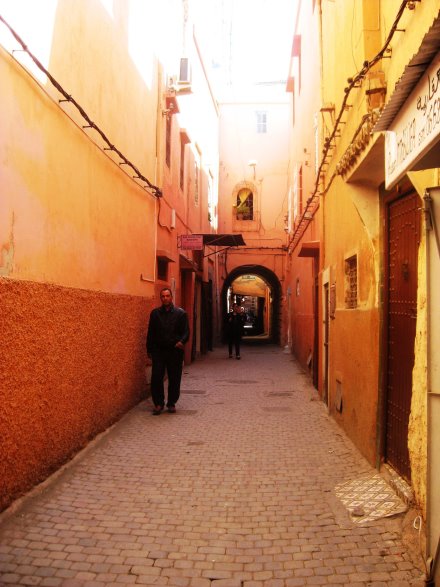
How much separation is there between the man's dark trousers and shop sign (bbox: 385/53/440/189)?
5111mm

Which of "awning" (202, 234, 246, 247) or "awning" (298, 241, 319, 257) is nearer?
"awning" (298, 241, 319, 257)

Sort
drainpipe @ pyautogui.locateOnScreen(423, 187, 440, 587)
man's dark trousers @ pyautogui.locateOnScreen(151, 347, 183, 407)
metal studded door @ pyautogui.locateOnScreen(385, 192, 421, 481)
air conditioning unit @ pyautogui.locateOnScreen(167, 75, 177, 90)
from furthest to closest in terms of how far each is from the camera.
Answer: air conditioning unit @ pyautogui.locateOnScreen(167, 75, 177, 90)
man's dark trousers @ pyautogui.locateOnScreen(151, 347, 183, 407)
metal studded door @ pyautogui.locateOnScreen(385, 192, 421, 481)
drainpipe @ pyautogui.locateOnScreen(423, 187, 440, 587)

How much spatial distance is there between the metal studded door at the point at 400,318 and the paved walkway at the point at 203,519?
62 cm

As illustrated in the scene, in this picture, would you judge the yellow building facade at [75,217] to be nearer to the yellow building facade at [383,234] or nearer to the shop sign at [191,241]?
the shop sign at [191,241]

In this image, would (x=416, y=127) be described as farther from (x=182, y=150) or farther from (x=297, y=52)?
(x=297, y=52)

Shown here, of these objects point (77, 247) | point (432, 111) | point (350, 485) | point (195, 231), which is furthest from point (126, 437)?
point (195, 231)

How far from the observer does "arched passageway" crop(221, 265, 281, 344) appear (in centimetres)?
2426

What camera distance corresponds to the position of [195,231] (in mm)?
15008

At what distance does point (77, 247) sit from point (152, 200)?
3.88 metres

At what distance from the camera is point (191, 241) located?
1160 cm

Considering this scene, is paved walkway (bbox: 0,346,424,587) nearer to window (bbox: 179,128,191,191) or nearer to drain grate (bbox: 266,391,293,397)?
drain grate (bbox: 266,391,293,397)

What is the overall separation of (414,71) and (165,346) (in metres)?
5.75

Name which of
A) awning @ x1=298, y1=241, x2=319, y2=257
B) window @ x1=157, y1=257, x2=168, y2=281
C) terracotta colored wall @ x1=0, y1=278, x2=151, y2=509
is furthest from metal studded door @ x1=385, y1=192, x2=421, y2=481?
window @ x1=157, y1=257, x2=168, y2=281

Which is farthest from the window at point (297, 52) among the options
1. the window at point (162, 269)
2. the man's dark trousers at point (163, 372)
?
the man's dark trousers at point (163, 372)
